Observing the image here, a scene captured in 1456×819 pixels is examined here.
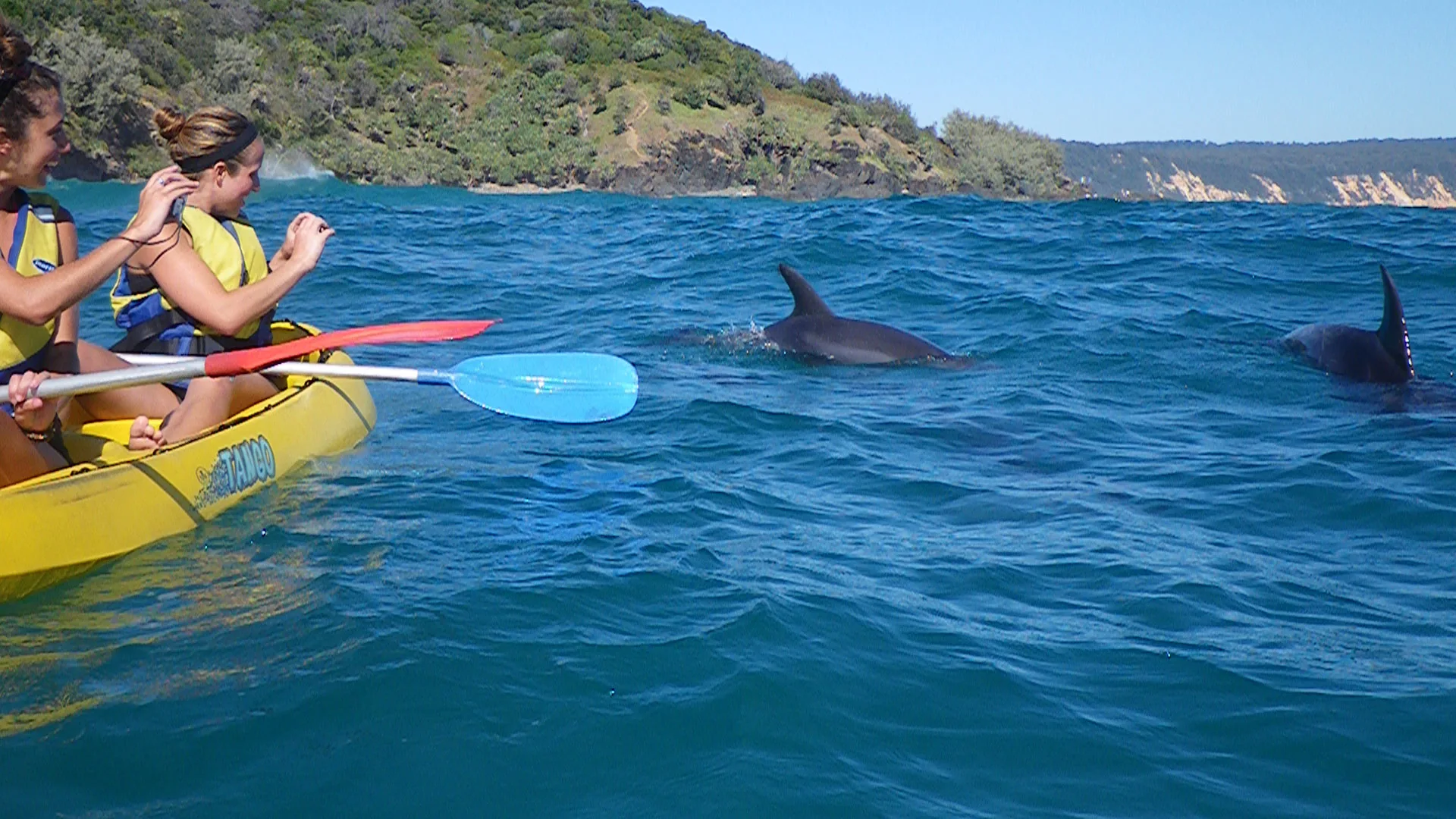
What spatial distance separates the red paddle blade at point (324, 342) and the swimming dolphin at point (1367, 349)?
5335mm

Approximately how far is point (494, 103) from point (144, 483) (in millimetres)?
48235

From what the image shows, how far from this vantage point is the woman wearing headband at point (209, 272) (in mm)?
5113

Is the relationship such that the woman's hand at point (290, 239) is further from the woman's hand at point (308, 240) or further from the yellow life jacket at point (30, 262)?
the yellow life jacket at point (30, 262)

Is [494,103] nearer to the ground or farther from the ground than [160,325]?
farther from the ground

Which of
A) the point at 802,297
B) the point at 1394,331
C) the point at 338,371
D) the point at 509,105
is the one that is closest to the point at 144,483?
the point at 338,371

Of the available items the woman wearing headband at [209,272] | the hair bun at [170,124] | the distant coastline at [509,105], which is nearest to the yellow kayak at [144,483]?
the woman wearing headband at [209,272]

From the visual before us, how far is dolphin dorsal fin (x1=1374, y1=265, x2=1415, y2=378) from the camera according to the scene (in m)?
A: 7.64

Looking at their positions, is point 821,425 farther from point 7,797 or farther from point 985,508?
point 7,797

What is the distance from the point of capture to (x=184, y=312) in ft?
18.1

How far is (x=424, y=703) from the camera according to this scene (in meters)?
3.54

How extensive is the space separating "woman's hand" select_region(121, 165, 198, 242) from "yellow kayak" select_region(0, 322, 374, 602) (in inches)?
38.8

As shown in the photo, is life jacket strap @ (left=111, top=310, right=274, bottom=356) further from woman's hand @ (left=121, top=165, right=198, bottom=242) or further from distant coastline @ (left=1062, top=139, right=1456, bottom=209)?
distant coastline @ (left=1062, top=139, right=1456, bottom=209)

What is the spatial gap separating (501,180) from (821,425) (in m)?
38.9

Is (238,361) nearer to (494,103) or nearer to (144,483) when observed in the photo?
(144,483)
